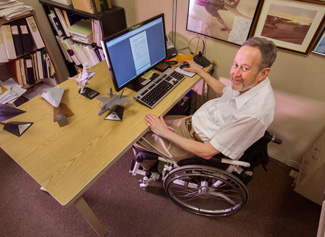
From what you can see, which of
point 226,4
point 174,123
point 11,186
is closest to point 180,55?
point 226,4

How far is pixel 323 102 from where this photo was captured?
1.46 meters

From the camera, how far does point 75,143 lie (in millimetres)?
1151

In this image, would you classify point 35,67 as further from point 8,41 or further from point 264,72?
point 264,72

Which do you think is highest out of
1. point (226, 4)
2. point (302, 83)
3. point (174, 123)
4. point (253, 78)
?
point (226, 4)

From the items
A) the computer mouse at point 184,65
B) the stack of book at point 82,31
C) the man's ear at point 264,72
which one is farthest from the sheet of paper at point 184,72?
the stack of book at point 82,31

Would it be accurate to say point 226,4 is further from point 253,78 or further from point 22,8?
point 22,8

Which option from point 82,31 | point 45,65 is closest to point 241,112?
point 82,31

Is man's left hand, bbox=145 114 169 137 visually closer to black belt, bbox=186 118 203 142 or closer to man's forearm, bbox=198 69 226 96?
black belt, bbox=186 118 203 142

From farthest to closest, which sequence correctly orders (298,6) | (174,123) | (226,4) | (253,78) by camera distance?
(174,123)
(226,4)
(298,6)
(253,78)

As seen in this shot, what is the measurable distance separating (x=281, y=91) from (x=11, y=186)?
2.54m

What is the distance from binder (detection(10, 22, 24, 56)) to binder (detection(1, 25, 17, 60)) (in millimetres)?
29

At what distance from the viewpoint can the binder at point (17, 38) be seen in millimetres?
1845

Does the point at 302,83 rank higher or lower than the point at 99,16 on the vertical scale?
lower

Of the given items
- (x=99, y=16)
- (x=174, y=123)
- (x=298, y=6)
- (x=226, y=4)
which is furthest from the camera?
(x=99, y=16)
